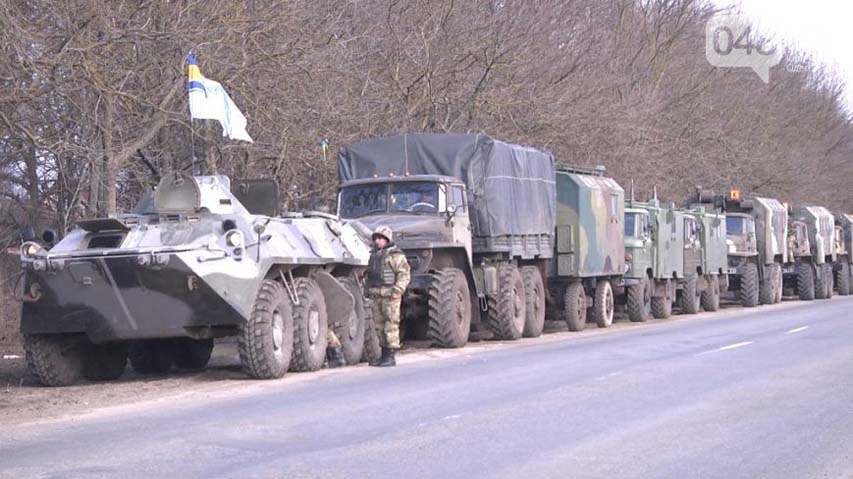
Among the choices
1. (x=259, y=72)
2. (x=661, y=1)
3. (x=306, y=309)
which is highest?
(x=661, y=1)

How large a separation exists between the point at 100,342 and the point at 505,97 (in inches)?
651

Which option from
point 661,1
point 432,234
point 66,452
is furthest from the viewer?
point 661,1

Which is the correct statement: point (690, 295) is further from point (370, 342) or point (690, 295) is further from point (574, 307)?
point (370, 342)

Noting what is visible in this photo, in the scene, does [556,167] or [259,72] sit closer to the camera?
[259,72]

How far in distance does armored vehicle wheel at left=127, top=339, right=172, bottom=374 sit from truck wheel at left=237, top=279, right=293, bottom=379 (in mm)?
2577

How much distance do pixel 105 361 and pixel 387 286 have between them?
11.5ft

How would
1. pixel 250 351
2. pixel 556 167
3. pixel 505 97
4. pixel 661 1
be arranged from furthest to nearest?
pixel 661 1, pixel 505 97, pixel 556 167, pixel 250 351

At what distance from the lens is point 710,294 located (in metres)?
35.4

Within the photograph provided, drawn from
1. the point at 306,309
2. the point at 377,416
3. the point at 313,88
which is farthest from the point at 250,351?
the point at 313,88

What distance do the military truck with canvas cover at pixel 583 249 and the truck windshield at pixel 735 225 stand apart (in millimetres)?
10988

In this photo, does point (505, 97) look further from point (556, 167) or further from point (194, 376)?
point (194, 376)

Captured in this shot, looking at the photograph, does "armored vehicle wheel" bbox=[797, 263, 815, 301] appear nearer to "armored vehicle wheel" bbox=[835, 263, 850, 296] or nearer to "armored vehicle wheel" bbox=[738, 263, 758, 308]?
"armored vehicle wheel" bbox=[738, 263, 758, 308]

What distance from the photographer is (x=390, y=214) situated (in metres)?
20.5

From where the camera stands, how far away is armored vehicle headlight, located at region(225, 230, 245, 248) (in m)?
14.4
